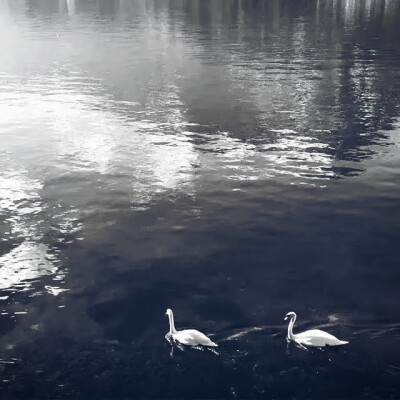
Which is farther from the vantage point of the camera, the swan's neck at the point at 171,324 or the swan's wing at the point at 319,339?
the swan's neck at the point at 171,324

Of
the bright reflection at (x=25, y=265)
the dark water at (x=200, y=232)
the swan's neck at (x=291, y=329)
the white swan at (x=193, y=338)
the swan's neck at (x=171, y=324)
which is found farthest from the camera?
the bright reflection at (x=25, y=265)

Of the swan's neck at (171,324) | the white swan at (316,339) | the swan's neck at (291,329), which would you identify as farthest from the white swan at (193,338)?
the white swan at (316,339)

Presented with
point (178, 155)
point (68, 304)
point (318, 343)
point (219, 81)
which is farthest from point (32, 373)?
point (219, 81)

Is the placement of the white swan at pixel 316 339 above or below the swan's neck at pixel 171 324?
below

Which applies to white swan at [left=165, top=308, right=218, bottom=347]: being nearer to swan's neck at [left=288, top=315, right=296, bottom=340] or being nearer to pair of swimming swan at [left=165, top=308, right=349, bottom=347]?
pair of swimming swan at [left=165, top=308, right=349, bottom=347]

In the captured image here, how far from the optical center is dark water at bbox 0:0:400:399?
61.3ft

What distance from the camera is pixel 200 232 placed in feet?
92.9

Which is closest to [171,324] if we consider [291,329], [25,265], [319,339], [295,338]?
[291,329]

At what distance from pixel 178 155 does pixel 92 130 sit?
10.7m

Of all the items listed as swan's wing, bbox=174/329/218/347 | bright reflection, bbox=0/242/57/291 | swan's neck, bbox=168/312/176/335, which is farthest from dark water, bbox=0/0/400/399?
swan's neck, bbox=168/312/176/335

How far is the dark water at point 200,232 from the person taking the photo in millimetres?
18672

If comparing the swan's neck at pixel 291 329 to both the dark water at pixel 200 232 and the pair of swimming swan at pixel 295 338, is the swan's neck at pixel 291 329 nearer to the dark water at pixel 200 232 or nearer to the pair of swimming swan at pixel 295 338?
the pair of swimming swan at pixel 295 338

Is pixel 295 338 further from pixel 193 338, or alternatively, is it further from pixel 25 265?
pixel 25 265

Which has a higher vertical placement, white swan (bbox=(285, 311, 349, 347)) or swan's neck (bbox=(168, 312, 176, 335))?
swan's neck (bbox=(168, 312, 176, 335))
